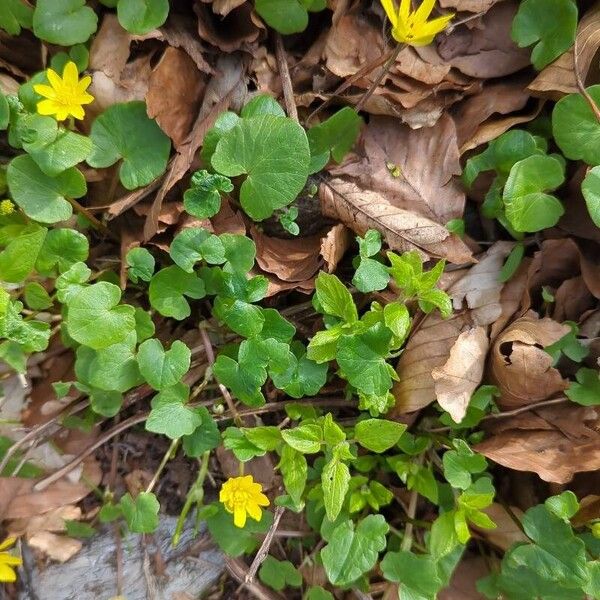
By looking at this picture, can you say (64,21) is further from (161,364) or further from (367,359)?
(367,359)

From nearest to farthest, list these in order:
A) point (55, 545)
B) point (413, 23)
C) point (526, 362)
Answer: point (413, 23) < point (526, 362) < point (55, 545)

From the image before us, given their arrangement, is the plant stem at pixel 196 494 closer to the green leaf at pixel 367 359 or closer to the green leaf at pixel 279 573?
the green leaf at pixel 279 573

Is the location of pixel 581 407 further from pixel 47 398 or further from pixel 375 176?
pixel 47 398

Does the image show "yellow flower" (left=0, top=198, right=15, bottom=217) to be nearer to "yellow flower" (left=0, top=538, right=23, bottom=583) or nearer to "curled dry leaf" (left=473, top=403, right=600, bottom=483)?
"yellow flower" (left=0, top=538, right=23, bottom=583)

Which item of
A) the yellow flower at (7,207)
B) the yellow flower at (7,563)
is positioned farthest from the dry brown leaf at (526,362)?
the yellow flower at (7,563)

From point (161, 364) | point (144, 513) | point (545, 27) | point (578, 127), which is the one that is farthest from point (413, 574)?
point (545, 27)

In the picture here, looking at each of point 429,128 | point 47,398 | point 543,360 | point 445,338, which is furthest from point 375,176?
point 47,398
